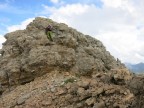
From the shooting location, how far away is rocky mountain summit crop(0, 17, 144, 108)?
21.5 metres

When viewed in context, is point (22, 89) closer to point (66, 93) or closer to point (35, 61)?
point (35, 61)

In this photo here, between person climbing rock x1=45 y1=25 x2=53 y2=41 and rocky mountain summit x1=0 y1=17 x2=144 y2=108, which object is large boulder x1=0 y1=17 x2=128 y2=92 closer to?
rocky mountain summit x1=0 y1=17 x2=144 y2=108

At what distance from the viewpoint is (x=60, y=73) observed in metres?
28.8

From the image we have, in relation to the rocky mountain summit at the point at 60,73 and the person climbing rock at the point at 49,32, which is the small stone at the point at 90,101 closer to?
the rocky mountain summit at the point at 60,73

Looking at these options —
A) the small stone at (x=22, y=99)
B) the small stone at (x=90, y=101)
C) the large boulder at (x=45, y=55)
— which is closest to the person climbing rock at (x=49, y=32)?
the large boulder at (x=45, y=55)

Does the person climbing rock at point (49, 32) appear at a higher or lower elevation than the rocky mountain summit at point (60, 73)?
higher

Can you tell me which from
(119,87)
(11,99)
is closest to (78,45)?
(11,99)

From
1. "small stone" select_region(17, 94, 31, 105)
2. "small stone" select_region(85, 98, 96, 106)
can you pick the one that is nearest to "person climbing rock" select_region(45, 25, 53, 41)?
"small stone" select_region(17, 94, 31, 105)

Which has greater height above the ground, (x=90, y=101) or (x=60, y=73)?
(x=60, y=73)

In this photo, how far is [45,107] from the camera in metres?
23.0

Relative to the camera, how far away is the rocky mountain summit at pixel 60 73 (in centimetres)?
2150

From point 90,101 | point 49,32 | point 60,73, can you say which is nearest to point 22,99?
point 60,73

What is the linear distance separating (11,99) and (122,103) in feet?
30.1

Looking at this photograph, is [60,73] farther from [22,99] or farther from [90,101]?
[90,101]
